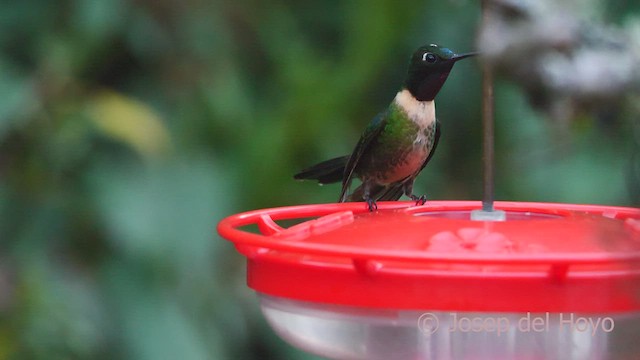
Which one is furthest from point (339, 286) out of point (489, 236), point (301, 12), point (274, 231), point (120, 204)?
point (301, 12)

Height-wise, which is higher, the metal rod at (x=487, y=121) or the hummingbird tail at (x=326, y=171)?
the metal rod at (x=487, y=121)

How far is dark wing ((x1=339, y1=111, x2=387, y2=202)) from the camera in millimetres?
1958

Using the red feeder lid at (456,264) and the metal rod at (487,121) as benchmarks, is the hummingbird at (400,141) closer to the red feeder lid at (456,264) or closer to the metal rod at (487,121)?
the metal rod at (487,121)

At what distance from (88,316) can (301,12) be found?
103 cm

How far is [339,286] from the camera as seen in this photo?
1.10 metres

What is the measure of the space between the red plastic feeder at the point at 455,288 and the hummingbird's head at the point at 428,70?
721 millimetres

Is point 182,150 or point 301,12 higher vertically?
point 301,12

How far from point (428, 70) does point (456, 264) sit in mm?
1032

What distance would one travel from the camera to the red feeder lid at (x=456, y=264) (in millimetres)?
1023

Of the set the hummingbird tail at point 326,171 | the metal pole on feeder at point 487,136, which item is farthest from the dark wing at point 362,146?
the metal pole on feeder at point 487,136

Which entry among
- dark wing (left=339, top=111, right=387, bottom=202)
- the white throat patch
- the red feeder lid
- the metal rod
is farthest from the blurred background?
the red feeder lid

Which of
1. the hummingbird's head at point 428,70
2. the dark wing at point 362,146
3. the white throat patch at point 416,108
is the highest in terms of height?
the hummingbird's head at point 428,70

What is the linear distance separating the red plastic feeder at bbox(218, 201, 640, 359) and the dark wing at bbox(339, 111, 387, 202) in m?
0.69

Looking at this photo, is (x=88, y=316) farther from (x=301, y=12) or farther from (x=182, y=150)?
(x=301, y=12)
